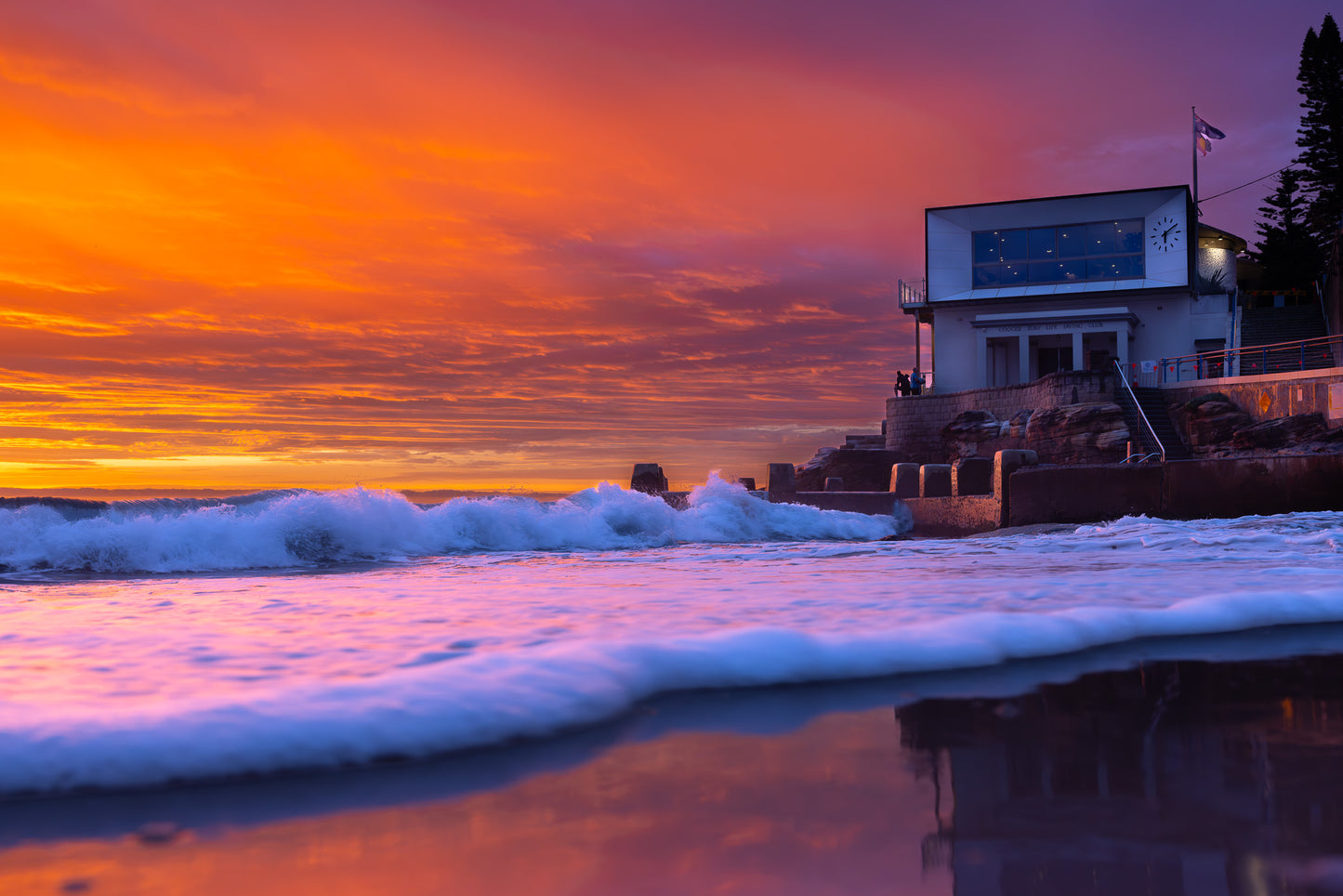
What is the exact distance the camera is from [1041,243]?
1342 inches

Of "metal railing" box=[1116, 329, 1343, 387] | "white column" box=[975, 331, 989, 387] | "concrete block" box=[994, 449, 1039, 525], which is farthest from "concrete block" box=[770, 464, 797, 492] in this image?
"white column" box=[975, 331, 989, 387]

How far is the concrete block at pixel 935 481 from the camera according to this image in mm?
20156

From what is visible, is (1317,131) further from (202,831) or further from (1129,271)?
(202,831)

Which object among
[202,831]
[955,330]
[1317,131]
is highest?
[1317,131]

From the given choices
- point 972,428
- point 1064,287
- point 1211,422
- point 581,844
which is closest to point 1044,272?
point 1064,287

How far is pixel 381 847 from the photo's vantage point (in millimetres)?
1870

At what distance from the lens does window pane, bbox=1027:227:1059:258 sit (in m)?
34.0

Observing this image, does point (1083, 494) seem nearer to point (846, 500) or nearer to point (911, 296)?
point (846, 500)

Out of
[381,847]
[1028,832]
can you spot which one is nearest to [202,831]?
[381,847]

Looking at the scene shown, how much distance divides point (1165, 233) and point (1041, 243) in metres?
4.37

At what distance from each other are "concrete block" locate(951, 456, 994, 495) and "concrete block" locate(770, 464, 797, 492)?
4479mm

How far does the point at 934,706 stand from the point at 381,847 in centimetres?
195

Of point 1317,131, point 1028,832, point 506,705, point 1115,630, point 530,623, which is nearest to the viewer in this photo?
point 1028,832

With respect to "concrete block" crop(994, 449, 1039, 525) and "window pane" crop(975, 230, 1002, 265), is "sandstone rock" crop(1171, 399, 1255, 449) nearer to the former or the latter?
"concrete block" crop(994, 449, 1039, 525)
